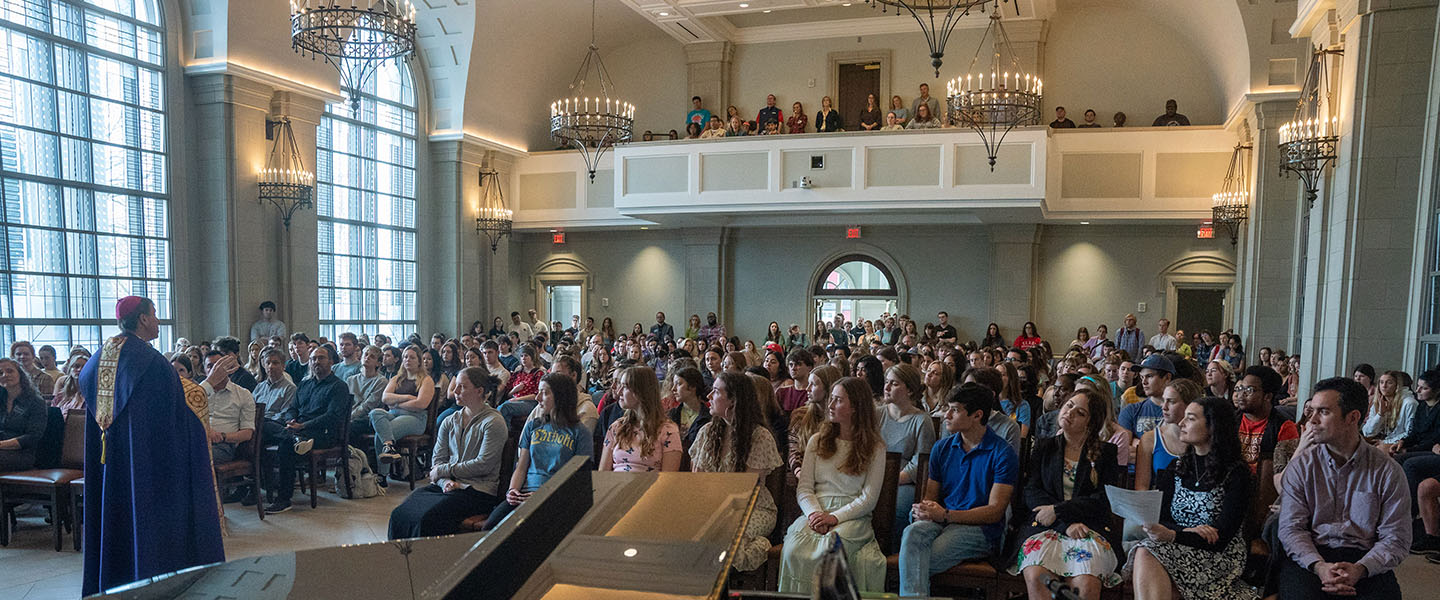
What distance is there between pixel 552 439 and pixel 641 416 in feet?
1.67

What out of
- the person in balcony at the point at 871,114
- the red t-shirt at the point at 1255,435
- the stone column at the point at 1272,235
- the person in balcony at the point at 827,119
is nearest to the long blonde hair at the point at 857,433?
the red t-shirt at the point at 1255,435

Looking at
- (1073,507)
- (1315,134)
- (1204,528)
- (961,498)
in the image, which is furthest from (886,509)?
(1315,134)

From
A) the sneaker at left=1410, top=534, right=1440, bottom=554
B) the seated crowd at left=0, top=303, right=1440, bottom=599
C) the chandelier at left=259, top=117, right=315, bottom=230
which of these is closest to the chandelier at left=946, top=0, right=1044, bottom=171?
the seated crowd at left=0, top=303, right=1440, bottom=599

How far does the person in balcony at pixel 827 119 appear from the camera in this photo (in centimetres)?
Result: 1520

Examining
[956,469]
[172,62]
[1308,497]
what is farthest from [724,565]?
[172,62]

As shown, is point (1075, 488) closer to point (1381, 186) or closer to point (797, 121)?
point (1381, 186)

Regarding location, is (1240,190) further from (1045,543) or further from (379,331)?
(379,331)

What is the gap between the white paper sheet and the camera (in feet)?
10.8

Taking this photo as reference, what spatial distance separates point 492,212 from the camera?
15.7 metres

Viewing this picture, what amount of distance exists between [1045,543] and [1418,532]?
11.3 feet

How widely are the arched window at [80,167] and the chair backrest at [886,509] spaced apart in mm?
9322

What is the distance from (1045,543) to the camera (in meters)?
3.39

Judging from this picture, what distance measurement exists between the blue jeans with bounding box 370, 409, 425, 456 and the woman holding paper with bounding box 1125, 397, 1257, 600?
539 cm

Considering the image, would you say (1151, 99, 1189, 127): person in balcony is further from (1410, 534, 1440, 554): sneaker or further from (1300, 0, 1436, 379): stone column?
(1410, 534, 1440, 554): sneaker
